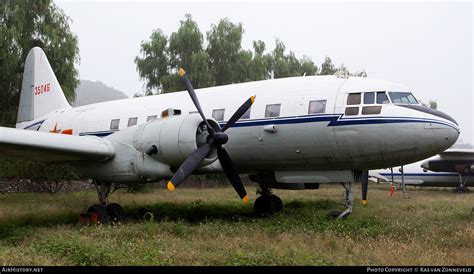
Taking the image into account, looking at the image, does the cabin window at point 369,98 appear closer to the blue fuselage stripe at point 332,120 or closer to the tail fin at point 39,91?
the blue fuselage stripe at point 332,120

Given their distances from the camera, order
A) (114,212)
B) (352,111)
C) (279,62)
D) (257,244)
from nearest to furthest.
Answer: (257,244) → (352,111) → (114,212) → (279,62)

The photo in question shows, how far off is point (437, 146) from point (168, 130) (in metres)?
6.56

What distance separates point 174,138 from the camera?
440 inches

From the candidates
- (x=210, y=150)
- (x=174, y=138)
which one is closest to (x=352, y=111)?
(x=210, y=150)

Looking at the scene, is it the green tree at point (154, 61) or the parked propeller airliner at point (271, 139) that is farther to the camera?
the green tree at point (154, 61)

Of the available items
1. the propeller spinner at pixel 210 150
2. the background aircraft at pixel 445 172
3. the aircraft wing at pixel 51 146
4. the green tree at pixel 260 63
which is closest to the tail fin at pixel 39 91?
the aircraft wing at pixel 51 146

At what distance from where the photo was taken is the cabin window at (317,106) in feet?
38.1

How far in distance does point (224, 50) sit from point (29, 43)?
18110mm

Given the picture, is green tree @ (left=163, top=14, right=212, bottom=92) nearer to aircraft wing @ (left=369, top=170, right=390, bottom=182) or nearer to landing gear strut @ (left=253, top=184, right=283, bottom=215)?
aircraft wing @ (left=369, top=170, right=390, bottom=182)

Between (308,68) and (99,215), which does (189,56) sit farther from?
(99,215)

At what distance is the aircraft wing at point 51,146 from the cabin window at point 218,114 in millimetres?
3063

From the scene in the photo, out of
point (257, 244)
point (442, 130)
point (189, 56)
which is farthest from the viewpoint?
point (189, 56)

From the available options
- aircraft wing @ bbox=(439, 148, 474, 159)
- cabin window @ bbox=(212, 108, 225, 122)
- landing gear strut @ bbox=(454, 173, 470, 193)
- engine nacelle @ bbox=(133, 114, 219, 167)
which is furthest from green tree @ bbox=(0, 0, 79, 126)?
landing gear strut @ bbox=(454, 173, 470, 193)

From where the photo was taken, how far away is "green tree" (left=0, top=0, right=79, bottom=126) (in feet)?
75.6
